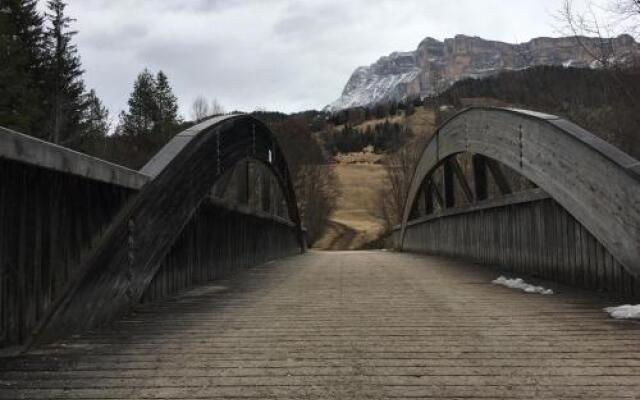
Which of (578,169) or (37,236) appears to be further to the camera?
(578,169)

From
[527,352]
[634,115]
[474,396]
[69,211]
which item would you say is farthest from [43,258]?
[634,115]

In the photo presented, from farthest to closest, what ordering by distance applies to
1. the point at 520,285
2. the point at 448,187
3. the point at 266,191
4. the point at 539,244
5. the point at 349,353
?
the point at 266,191, the point at 448,187, the point at 539,244, the point at 520,285, the point at 349,353

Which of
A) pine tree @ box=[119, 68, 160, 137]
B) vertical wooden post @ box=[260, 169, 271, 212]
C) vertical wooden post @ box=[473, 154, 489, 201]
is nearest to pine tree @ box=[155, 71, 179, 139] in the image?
pine tree @ box=[119, 68, 160, 137]

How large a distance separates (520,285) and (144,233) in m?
4.31

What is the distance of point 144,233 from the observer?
576 centimetres

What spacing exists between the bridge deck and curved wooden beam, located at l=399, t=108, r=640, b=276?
71cm

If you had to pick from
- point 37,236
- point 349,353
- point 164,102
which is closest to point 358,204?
point 164,102

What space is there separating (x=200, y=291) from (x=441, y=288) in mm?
2911

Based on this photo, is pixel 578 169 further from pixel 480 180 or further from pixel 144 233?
pixel 480 180

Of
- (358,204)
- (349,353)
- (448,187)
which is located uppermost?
(358,204)

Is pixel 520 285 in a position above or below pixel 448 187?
below

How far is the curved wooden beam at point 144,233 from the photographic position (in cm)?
453

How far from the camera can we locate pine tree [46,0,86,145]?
3634 cm

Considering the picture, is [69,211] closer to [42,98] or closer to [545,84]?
[545,84]
